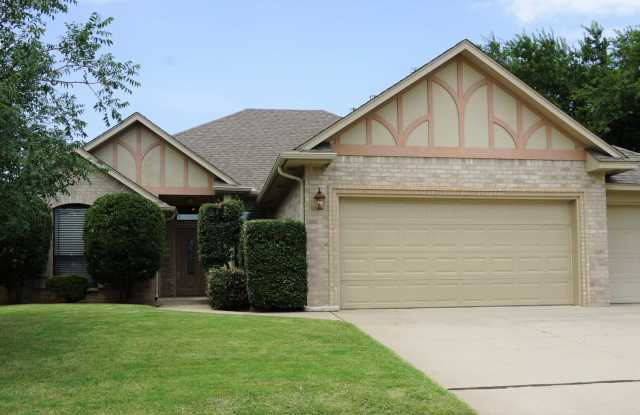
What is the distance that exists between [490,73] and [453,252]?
3.90 metres

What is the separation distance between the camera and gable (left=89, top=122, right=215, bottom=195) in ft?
58.6

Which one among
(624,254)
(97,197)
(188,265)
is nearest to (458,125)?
(624,254)

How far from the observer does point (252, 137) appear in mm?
23516

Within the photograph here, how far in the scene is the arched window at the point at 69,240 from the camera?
51.9ft

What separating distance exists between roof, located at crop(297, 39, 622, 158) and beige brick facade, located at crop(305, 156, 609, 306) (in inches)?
24.1

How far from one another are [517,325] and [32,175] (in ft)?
25.1

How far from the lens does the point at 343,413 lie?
538cm

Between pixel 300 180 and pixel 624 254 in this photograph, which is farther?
pixel 624 254

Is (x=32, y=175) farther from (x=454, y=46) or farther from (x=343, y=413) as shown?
(x=454, y=46)

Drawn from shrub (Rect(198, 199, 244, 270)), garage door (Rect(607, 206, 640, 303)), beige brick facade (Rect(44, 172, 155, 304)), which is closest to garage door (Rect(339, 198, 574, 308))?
garage door (Rect(607, 206, 640, 303))

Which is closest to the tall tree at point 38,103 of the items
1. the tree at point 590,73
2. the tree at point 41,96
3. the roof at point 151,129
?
the tree at point 41,96

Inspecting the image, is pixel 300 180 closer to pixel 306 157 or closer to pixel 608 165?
pixel 306 157

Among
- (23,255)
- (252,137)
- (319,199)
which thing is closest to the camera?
(319,199)

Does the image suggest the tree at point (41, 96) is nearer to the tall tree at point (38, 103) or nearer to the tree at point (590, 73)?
the tall tree at point (38, 103)
